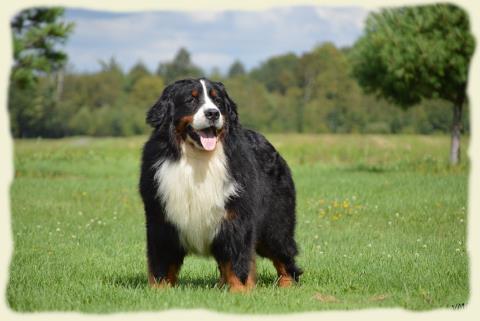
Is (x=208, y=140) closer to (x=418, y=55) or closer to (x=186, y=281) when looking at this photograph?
Answer: (x=186, y=281)

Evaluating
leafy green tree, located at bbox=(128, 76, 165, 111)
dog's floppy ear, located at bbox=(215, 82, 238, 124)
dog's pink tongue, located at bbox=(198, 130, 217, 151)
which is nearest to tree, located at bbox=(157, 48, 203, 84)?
leafy green tree, located at bbox=(128, 76, 165, 111)

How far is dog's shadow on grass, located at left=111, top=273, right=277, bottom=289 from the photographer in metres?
6.39

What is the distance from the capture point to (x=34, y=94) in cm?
3059

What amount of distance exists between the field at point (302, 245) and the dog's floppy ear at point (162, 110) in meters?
1.48

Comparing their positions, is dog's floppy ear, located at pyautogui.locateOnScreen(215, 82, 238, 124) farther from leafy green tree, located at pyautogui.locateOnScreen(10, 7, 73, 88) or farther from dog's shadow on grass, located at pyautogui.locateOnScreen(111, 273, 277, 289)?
leafy green tree, located at pyautogui.locateOnScreen(10, 7, 73, 88)

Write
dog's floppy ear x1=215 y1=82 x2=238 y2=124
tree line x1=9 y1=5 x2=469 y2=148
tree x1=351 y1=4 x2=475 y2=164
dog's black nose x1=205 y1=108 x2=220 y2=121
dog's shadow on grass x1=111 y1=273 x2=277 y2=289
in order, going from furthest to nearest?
1. tree line x1=9 y1=5 x2=469 y2=148
2. tree x1=351 y1=4 x2=475 y2=164
3. dog's shadow on grass x1=111 y1=273 x2=277 y2=289
4. dog's floppy ear x1=215 y1=82 x2=238 y2=124
5. dog's black nose x1=205 y1=108 x2=220 y2=121

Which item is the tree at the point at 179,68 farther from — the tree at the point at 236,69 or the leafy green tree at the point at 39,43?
the leafy green tree at the point at 39,43

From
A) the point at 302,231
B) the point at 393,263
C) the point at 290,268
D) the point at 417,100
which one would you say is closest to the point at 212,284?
the point at 290,268

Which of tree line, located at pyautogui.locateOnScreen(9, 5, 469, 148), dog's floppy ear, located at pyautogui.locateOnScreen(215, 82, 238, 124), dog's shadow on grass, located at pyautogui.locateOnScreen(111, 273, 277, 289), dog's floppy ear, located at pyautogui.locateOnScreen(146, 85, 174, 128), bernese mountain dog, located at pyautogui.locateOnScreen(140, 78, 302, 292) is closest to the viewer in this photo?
bernese mountain dog, located at pyautogui.locateOnScreen(140, 78, 302, 292)

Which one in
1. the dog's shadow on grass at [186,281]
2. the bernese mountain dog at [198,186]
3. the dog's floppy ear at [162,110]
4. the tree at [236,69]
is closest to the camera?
the bernese mountain dog at [198,186]

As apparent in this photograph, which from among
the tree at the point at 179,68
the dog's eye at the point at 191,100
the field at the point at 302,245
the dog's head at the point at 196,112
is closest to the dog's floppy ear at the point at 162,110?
the dog's head at the point at 196,112

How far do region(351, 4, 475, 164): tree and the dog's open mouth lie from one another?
8583mm

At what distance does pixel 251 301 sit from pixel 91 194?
9219mm

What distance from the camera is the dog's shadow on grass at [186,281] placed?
21.0ft
